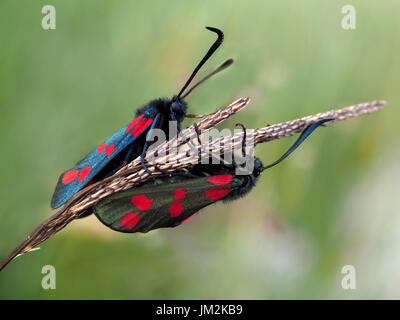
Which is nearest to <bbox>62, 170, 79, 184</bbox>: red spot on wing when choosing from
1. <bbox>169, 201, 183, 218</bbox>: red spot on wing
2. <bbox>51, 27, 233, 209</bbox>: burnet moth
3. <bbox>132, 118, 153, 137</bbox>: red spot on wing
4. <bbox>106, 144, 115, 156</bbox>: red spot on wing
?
<bbox>51, 27, 233, 209</bbox>: burnet moth

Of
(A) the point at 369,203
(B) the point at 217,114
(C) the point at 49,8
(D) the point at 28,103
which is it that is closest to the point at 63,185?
(D) the point at 28,103

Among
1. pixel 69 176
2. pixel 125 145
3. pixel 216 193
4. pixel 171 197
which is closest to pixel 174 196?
pixel 171 197

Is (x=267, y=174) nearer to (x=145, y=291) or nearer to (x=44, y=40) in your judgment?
(x=145, y=291)

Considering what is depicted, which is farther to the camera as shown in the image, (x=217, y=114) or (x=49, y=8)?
(x=49, y=8)

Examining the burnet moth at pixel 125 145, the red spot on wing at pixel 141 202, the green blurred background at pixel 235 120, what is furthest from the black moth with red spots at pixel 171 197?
the green blurred background at pixel 235 120

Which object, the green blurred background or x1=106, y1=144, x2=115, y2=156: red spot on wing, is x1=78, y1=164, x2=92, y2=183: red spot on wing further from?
the green blurred background

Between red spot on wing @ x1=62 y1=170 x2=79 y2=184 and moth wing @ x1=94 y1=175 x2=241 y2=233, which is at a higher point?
red spot on wing @ x1=62 y1=170 x2=79 y2=184

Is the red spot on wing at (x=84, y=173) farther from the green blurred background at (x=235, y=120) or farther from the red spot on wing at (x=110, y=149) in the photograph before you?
the green blurred background at (x=235, y=120)
